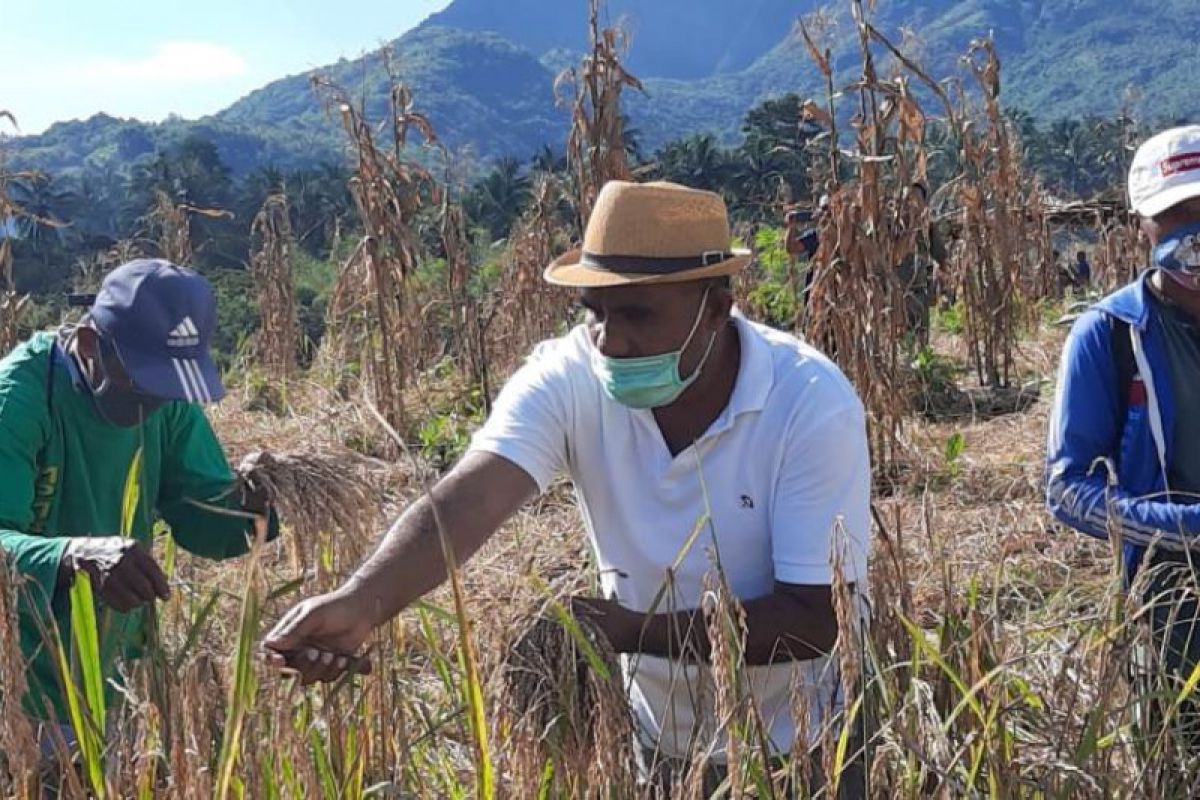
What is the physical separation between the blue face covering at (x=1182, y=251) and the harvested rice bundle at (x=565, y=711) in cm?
114

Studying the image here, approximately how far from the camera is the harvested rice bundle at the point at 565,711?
118 cm

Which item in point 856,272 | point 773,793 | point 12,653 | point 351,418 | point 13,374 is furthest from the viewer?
point 351,418

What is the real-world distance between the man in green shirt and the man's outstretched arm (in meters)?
0.41

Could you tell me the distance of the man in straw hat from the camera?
5.38 feet

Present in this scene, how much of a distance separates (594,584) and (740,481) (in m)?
0.28

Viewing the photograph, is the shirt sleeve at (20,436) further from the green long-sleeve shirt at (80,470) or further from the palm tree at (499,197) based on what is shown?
the palm tree at (499,197)

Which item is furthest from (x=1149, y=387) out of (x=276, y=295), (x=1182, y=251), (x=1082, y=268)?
(x=1082, y=268)

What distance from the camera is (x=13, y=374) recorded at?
6.64ft

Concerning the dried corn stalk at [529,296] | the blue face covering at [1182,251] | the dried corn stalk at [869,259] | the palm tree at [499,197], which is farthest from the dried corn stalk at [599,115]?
the palm tree at [499,197]

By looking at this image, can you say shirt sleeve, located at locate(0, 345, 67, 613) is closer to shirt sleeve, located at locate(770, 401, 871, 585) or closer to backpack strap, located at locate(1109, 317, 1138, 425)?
shirt sleeve, located at locate(770, 401, 871, 585)

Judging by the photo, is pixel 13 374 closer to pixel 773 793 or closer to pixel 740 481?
pixel 740 481

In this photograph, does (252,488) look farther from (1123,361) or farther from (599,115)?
(599,115)

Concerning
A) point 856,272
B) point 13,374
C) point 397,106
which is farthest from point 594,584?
point 397,106

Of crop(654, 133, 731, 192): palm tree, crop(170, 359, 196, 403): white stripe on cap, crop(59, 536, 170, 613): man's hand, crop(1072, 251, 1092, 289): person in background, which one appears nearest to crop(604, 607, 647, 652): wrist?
crop(59, 536, 170, 613): man's hand
